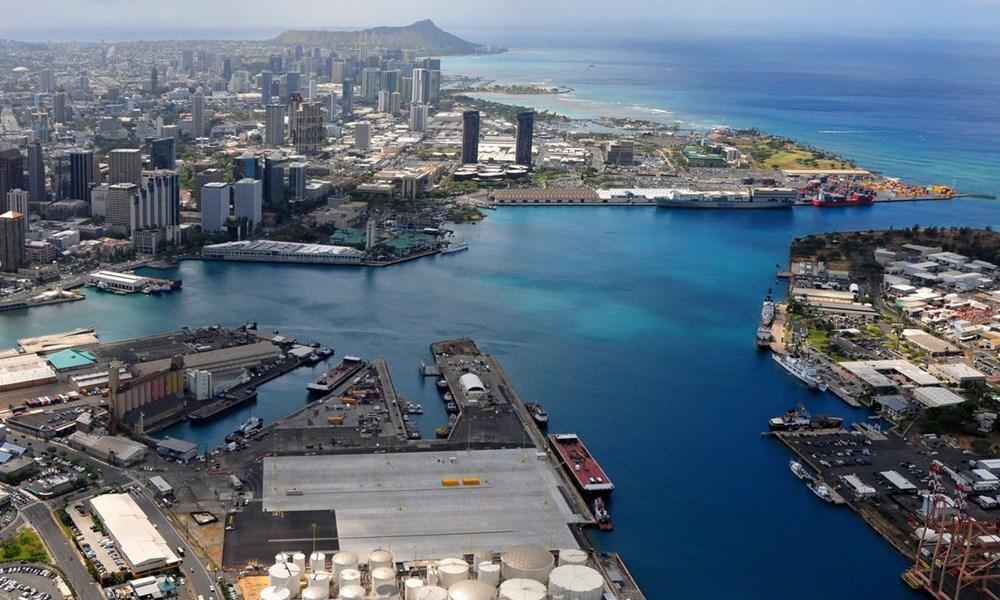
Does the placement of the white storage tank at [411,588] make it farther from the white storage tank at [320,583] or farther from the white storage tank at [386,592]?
the white storage tank at [320,583]

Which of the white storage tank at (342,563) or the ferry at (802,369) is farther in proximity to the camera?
the ferry at (802,369)

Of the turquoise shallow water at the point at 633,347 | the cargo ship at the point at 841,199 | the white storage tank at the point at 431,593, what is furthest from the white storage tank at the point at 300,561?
the cargo ship at the point at 841,199

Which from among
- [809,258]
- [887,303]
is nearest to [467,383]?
[887,303]

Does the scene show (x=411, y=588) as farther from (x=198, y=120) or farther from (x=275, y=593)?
(x=198, y=120)

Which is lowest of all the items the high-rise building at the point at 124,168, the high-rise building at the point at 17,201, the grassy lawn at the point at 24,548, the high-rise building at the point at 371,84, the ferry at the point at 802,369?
the grassy lawn at the point at 24,548

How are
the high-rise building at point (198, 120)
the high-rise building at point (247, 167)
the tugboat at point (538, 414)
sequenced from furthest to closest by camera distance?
1. the high-rise building at point (198, 120)
2. the high-rise building at point (247, 167)
3. the tugboat at point (538, 414)
